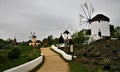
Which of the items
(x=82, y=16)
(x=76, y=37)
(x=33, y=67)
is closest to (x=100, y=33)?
(x=76, y=37)

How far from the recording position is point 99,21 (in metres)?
56.1

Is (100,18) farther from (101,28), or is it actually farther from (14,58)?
(14,58)

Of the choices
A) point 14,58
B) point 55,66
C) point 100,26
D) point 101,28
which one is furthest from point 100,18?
point 55,66

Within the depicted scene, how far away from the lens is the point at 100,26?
55.4m

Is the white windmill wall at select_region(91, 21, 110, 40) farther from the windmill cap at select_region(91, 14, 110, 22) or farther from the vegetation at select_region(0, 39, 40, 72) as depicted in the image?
the vegetation at select_region(0, 39, 40, 72)

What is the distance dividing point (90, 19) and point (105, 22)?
4.81m

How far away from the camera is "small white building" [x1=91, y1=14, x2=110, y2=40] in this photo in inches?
2161

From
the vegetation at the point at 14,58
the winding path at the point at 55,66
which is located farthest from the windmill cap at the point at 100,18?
the winding path at the point at 55,66

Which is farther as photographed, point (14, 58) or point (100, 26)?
point (100, 26)

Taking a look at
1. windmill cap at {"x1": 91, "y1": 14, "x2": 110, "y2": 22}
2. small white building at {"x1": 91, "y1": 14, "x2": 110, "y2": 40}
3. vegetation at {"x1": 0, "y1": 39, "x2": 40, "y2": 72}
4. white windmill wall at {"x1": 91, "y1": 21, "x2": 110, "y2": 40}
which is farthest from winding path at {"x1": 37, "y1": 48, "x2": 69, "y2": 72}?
windmill cap at {"x1": 91, "y1": 14, "x2": 110, "y2": 22}

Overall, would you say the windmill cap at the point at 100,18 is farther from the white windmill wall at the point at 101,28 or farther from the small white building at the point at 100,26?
the white windmill wall at the point at 101,28

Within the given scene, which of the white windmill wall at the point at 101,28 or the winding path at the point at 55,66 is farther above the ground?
the white windmill wall at the point at 101,28

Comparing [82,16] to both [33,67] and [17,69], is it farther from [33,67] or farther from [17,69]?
[17,69]

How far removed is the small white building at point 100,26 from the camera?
54.9 meters
